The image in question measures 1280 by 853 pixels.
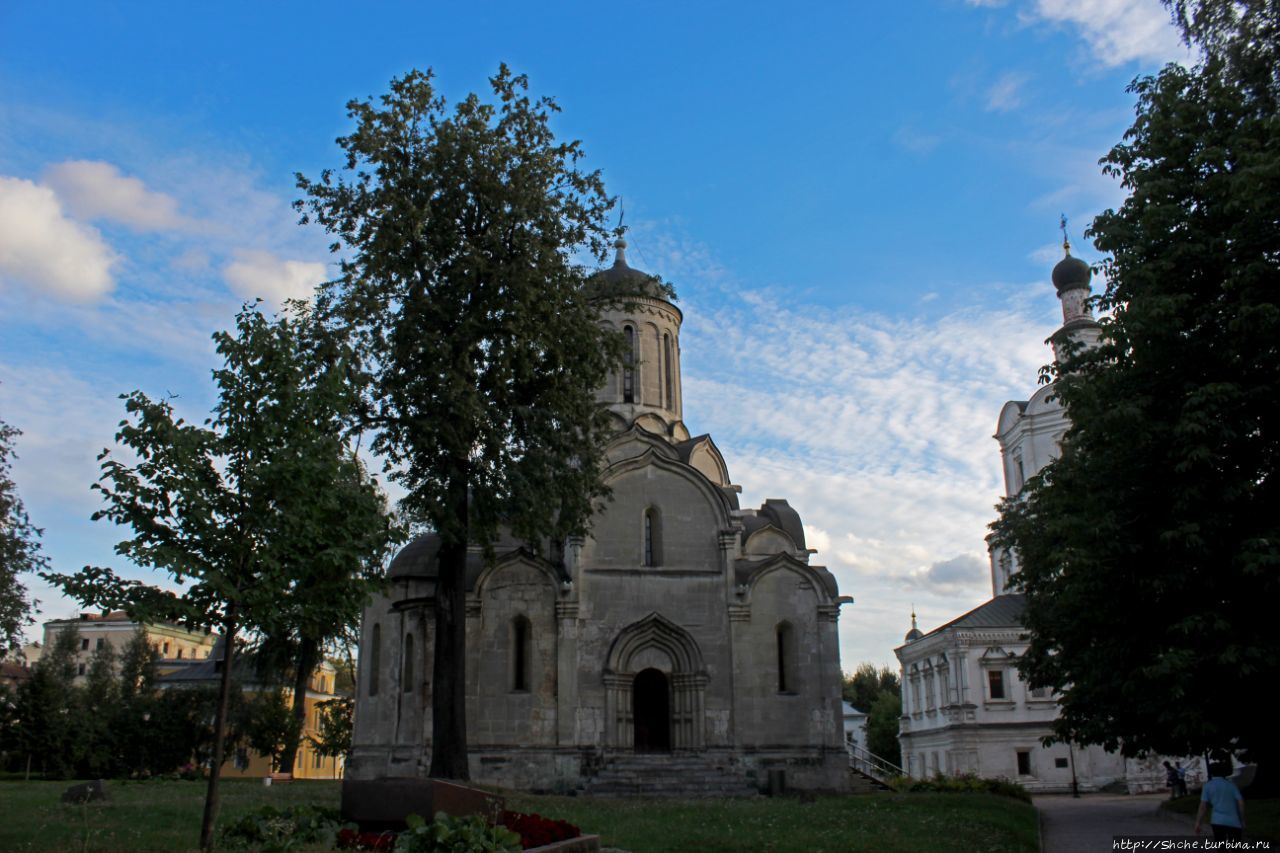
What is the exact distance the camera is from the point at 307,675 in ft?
125

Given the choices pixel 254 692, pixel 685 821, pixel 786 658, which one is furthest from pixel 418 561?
pixel 254 692

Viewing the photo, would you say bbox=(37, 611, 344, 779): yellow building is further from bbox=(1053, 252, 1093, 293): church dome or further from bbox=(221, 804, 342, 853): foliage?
bbox=(1053, 252, 1093, 293): church dome

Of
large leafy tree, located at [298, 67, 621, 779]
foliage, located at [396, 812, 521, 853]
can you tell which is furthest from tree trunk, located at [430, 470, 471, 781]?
foliage, located at [396, 812, 521, 853]

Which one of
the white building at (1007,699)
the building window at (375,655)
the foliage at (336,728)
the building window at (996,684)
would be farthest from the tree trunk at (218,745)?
the building window at (996,684)

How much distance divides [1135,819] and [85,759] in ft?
113

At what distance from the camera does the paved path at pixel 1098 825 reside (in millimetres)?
16125

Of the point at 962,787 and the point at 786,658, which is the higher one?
the point at 786,658

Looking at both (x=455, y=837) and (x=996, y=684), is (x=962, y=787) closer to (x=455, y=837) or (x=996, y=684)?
(x=996, y=684)

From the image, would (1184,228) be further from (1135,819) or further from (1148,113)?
(1135,819)

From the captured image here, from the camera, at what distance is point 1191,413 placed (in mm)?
12703

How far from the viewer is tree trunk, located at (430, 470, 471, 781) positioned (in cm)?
2022

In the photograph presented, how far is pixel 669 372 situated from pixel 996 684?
20.1m

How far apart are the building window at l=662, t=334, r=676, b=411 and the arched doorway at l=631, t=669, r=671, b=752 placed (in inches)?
332

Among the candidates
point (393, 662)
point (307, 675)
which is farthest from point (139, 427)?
point (307, 675)
